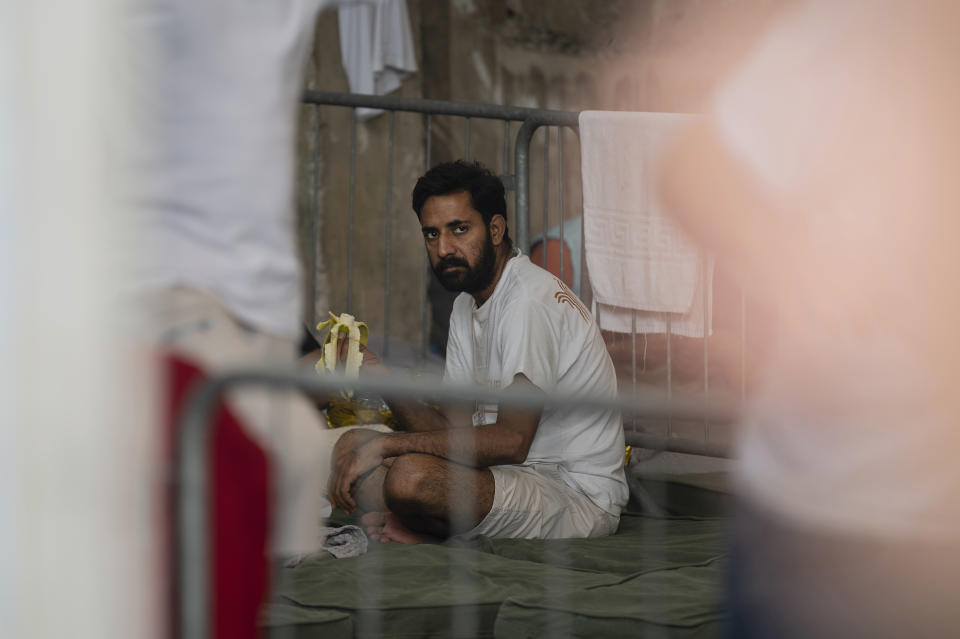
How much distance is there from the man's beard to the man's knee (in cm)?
63

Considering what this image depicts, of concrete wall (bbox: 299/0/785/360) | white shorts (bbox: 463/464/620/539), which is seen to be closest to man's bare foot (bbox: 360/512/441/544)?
white shorts (bbox: 463/464/620/539)

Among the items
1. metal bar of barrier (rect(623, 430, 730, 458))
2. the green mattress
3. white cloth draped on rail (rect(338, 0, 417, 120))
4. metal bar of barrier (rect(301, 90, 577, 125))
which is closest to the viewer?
the green mattress

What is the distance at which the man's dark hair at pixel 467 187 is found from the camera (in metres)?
3.51

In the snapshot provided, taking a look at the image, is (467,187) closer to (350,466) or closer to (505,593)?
(350,466)

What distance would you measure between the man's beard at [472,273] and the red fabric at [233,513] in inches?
84.2

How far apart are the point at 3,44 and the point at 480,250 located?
2.28m

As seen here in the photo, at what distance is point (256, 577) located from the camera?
4.23 feet

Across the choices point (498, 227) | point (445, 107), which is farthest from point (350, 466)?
point (445, 107)

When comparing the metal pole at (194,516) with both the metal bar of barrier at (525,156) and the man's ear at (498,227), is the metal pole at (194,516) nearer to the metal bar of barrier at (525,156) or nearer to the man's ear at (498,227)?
the man's ear at (498,227)

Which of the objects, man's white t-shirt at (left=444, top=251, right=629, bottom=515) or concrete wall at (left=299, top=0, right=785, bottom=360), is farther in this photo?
concrete wall at (left=299, top=0, right=785, bottom=360)

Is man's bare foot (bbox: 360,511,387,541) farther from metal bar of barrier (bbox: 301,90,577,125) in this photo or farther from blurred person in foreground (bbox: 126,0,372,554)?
blurred person in foreground (bbox: 126,0,372,554)

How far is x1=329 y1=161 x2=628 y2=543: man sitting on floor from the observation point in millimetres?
3021

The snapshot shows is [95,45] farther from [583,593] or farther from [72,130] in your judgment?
[583,593]

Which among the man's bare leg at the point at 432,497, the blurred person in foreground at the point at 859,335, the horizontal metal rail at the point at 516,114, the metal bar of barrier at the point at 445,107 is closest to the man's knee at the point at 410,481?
the man's bare leg at the point at 432,497
